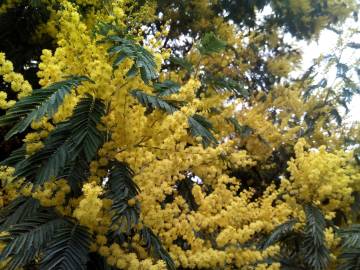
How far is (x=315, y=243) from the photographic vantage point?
395cm

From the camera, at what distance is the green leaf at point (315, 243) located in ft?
12.9

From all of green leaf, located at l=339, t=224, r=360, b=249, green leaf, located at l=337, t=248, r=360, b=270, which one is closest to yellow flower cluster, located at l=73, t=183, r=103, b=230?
green leaf, located at l=339, t=224, r=360, b=249

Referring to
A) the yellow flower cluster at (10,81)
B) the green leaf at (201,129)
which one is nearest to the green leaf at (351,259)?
the green leaf at (201,129)

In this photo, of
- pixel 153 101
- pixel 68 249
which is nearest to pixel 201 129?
pixel 153 101

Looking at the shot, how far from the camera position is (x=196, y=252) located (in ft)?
10.1

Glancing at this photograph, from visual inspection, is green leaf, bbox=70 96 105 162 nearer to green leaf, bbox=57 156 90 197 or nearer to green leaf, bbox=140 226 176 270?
green leaf, bbox=57 156 90 197

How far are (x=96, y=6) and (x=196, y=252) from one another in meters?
2.59

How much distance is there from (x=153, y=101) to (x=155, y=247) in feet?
2.85

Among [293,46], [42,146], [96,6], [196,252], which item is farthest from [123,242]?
[293,46]

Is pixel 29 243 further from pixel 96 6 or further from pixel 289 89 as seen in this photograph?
pixel 289 89

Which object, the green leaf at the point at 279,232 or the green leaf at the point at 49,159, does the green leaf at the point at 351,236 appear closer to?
the green leaf at the point at 279,232

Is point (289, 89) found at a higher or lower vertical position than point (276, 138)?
higher

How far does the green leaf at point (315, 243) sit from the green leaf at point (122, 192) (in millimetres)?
1914

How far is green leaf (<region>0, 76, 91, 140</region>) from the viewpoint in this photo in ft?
8.25
